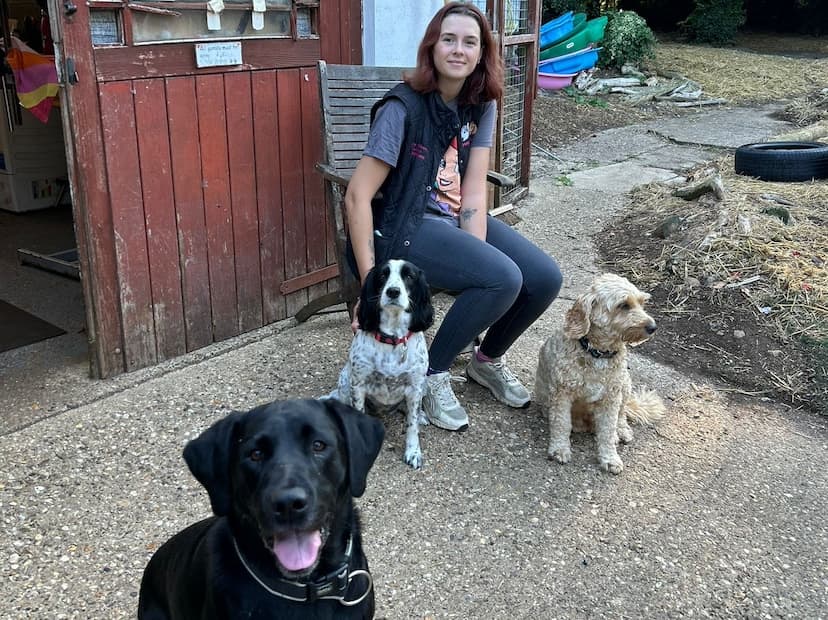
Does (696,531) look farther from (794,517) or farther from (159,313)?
(159,313)

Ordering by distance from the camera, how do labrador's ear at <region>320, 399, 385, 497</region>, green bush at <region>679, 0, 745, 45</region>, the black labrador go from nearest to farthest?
the black labrador
labrador's ear at <region>320, 399, 385, 497</region>
green bush at <region>679, 0, 745, 45</region>

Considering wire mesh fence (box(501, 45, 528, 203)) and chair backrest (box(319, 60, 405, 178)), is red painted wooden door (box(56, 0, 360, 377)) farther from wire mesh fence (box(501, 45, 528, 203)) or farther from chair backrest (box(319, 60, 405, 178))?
wire mesh fence (box(501, 45, 528, 203))

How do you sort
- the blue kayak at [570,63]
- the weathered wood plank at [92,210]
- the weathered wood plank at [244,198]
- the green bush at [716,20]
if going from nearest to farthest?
1. the weathered wood plank at [92,210]
2. the weathered wood plank at [244,198]
3. the blue kayak at [570,63]
4. the green bush at [716,20]

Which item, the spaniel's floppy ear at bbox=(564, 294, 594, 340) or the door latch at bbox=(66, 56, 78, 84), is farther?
the door latch at bbox=(66, 56, 78, 84)

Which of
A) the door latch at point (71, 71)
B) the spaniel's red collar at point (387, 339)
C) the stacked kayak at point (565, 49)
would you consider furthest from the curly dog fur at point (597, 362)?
the stacked kayak at point (565, 49)

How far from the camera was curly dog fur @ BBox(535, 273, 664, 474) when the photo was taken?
10.4 feet

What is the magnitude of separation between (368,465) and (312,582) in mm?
312

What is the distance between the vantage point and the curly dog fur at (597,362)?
3.18 m

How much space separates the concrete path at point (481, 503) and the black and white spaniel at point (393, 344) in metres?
0.25

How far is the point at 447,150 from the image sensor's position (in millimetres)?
3660

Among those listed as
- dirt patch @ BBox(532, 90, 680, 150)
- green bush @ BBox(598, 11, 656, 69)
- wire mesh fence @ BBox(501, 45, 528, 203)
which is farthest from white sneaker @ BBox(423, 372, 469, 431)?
green bush @ BBox(598, 11, 656, 69)

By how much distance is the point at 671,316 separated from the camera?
486cm

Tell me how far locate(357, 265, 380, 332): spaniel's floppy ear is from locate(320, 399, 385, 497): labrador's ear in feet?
3.77

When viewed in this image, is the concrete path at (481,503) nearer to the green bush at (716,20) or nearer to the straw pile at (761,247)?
the straw pile at (761,247)
